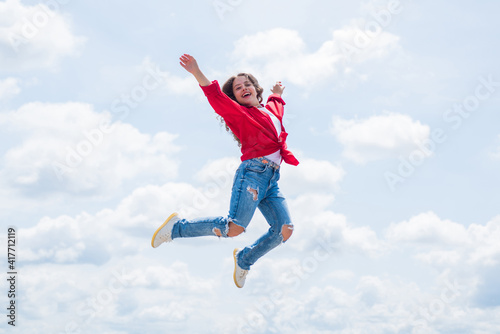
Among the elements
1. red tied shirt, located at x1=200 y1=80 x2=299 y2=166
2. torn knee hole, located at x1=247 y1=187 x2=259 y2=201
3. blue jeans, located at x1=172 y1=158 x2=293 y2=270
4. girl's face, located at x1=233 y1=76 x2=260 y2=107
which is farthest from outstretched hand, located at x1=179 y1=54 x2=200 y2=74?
torn knee hole, located at x1=247 y1=187 x2=259 y2=201

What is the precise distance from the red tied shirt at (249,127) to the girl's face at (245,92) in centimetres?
27

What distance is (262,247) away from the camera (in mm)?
7973

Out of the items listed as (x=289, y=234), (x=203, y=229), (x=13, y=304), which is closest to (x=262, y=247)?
(x=289, y=234)

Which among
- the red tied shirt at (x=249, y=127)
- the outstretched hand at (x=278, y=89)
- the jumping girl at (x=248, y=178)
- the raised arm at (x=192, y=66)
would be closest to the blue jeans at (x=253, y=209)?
the jumping girl at (x=248, y=178)

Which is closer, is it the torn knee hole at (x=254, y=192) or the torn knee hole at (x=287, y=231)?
the torn knee hole at (x=254, y=192)

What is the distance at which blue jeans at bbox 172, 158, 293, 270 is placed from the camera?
24.2 feet

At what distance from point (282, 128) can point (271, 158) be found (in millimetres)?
692

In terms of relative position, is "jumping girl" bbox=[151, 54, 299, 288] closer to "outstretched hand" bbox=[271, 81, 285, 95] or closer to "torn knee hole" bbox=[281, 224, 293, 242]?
"torn knee hole" bbox=[281, 224, 293, 242]

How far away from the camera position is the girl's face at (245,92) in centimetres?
812

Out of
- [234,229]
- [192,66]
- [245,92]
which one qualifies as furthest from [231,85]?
[234,229]

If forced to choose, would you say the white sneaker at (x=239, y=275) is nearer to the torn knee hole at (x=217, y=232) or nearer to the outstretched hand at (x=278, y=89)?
the torn knee hole at (x=217, y=232)

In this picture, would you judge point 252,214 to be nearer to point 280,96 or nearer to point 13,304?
point 280,96

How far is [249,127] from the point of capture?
7.62 metres

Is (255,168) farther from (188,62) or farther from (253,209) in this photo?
(188,62)
